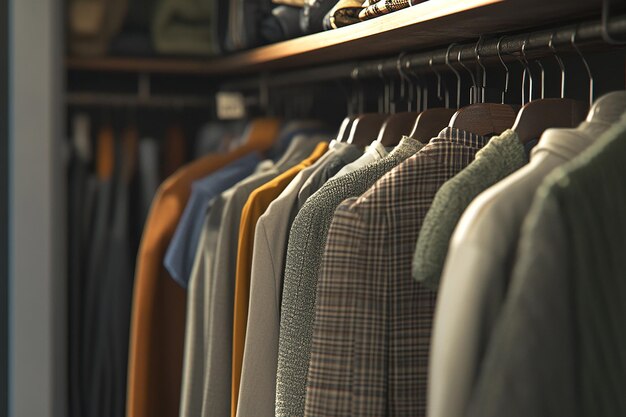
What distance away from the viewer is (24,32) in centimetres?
202

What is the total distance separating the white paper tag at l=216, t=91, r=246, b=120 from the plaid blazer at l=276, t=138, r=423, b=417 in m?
1.13

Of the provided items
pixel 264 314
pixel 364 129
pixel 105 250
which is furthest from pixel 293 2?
pixel 105 250

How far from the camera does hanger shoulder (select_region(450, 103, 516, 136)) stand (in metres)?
0.97

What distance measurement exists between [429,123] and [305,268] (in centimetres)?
25

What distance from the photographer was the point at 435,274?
0.79 m

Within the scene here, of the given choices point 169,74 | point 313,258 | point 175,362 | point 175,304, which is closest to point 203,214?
point 175,304

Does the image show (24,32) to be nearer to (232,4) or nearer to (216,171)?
(232,4)

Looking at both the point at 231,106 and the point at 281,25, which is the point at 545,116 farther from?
the point at 231,106

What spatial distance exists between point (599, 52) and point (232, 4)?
3.64ft

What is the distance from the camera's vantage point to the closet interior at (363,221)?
691 millimetres

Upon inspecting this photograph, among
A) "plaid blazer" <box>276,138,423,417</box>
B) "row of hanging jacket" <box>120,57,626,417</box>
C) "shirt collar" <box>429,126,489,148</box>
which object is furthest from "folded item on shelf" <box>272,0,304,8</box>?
"shirt collar" <box>429,126,489,148</box>

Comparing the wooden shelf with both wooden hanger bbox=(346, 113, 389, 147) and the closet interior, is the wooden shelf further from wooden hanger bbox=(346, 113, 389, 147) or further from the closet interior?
wooden hanger bbox=(346, 113, 389, 147)

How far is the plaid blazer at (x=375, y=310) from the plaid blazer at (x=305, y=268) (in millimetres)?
139

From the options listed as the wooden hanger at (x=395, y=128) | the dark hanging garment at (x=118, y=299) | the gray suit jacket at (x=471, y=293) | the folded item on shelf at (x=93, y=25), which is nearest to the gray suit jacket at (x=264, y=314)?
the wooden hanger at (x=395, y=128)
